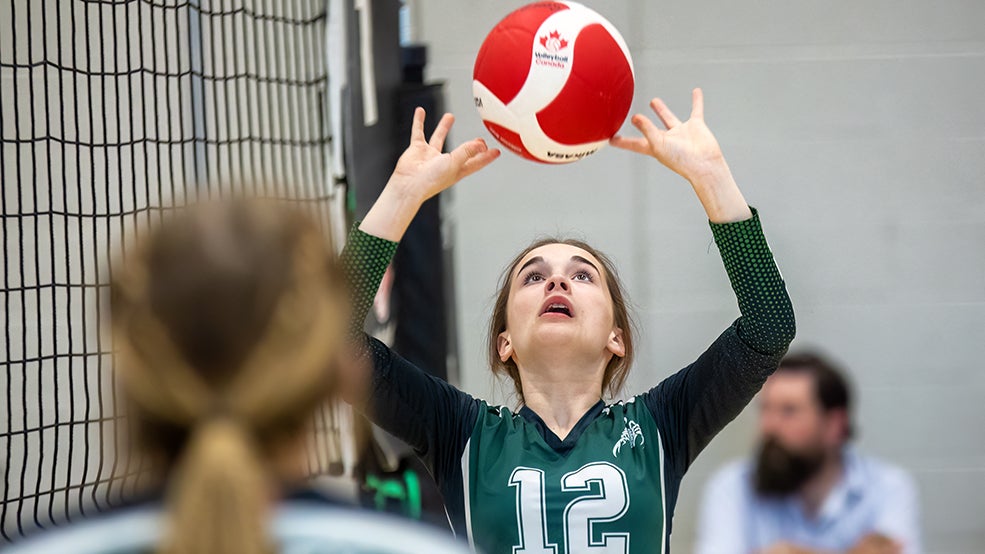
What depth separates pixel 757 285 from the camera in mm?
1880

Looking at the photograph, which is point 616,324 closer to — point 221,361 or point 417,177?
point 417,177

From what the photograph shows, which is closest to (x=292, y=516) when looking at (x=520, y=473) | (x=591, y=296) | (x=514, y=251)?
(x=520, y=473)

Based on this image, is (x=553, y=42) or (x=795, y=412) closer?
(x=553, y=42)

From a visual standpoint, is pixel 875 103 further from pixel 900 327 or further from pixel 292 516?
pixel 292 516

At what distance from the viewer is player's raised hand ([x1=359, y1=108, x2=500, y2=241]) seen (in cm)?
192

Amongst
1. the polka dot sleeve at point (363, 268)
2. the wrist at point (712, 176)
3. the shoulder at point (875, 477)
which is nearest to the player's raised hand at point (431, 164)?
the polka dot sleeve at point (363, 268)

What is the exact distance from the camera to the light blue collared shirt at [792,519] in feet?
9.23

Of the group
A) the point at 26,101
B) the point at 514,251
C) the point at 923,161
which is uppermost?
the point at 26,101

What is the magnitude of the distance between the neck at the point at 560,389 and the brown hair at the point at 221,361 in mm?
1285

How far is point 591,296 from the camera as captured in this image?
7.05ft

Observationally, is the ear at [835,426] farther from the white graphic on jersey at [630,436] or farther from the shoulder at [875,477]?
the white graphic on jersey at [630,436]

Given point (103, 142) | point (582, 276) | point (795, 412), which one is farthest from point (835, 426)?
point (103, 142)

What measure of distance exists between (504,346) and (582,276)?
9.3 inches

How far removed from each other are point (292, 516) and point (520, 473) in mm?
1120
